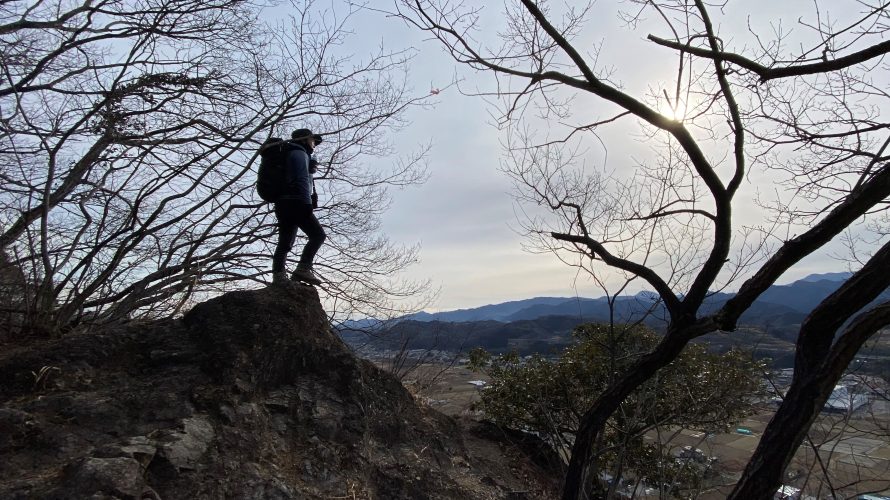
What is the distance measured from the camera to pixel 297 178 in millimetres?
4574

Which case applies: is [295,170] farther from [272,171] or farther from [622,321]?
[622,321]

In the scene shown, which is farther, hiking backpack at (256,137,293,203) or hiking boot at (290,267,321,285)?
hiking boot at (290,267,321,285)

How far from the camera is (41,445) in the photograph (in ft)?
7.65

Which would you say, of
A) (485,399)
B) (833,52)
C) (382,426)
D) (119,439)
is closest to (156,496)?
(119,439)

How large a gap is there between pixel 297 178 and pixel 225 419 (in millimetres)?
2394

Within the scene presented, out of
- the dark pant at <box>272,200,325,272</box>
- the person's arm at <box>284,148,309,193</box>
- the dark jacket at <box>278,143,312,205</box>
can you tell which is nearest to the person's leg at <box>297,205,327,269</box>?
the dark pant at <box>272,200,325,272</box>

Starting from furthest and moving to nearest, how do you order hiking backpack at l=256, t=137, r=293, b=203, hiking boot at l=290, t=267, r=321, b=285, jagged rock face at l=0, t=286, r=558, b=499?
hiking boot at l=290, t=267, r=321, b=285
hiking backpack at l=256, t=137, r=293, b=203
jagged rock face at l=0, t=286, r=558, b=499

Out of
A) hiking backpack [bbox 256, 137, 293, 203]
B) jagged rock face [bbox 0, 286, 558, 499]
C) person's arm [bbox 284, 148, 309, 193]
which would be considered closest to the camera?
jagged rock face [bbox 0, 286, 558, 499]

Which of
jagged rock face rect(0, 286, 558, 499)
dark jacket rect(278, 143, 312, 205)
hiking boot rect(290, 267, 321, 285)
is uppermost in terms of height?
dark jacket rect(278, 143, 312, 205)

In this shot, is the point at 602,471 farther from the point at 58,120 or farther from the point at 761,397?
the point at 58,120

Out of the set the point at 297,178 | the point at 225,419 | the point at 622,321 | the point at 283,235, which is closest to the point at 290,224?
the point at 283,235

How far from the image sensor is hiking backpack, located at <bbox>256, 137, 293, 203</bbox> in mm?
4668

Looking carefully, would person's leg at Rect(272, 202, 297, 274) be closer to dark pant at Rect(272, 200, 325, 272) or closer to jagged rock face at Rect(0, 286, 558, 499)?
dark pant at Rect(272, 200, 325, 272)

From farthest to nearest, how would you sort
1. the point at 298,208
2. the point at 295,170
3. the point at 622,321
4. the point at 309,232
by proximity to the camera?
the point at 622,321 < the point at 309,232 < the point at 298,208 < the point at 295,170
